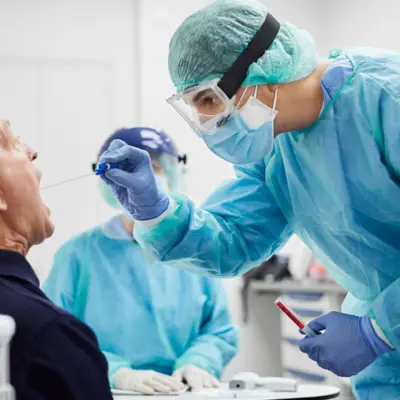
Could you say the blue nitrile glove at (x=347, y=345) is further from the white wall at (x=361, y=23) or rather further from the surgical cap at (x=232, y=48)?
the white wall at (x=361, y=23)

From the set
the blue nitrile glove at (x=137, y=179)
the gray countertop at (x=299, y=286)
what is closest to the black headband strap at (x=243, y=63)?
the blue nitrile glove at (x=137, y=179)

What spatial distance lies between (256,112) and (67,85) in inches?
145

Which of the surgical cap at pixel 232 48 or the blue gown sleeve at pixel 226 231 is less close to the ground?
the surgical cap at pixel 232 48

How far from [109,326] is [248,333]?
108 inches

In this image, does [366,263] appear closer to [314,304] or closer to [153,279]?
[153,279]

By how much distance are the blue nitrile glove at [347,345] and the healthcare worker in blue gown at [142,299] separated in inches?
32.1

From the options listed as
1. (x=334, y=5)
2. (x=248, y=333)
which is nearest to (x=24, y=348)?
(x=248, y=333)

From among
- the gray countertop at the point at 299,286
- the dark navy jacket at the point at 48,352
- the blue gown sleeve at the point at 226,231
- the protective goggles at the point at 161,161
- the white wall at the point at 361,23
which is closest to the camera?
the dark navy jacket at the point at 48,352

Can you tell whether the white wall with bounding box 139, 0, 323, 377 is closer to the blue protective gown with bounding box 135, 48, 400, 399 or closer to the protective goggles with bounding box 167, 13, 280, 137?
the blue protective gown with bounding box 135, 48, 400, 399

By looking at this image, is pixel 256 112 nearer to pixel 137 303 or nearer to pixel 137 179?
pixel 137 179

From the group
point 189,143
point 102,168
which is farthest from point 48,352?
point 189,143

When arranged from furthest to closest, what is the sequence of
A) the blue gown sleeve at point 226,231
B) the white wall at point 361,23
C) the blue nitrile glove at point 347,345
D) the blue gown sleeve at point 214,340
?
1. the white wall at point 361,23
2. the blue gown sleeve at point 214,340
3. the blue gown sleeve at point 226,231
4. the blue nitrile glove at point 347,345

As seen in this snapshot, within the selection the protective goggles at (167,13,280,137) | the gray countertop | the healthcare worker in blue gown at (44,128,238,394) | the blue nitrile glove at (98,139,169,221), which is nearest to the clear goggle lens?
the protective goggles at (167,13,280,137)

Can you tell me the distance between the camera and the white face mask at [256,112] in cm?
164
